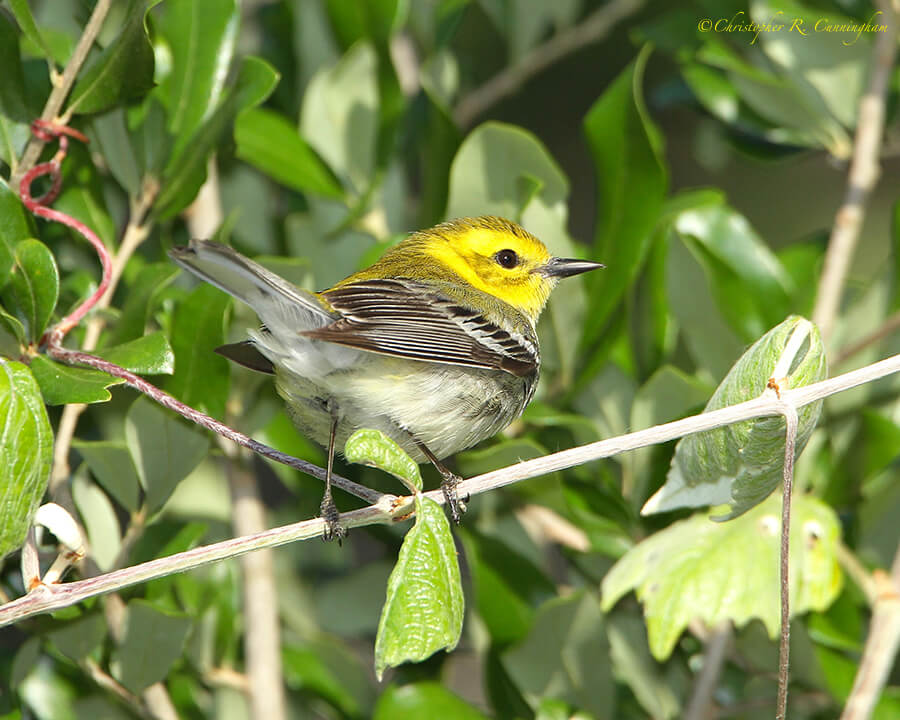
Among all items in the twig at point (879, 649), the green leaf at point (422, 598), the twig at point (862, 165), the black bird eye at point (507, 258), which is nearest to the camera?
the green leaf at point (422, 598)

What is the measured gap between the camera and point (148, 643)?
218 centimetres

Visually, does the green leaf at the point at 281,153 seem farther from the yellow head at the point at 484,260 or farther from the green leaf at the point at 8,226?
the green leaf at the point at 8,226

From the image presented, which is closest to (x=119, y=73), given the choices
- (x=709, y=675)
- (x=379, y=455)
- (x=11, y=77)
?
(x=11, y=77)

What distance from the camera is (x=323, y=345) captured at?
8.13 feet

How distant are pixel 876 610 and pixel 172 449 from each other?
150cm

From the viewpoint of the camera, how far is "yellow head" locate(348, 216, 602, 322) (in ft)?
9.64

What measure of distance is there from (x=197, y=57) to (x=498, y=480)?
4.04ft

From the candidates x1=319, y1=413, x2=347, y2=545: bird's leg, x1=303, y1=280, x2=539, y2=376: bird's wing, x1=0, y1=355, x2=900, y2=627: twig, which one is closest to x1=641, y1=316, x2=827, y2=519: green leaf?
x1=0, y1=355, x2=900, y2=627: twig

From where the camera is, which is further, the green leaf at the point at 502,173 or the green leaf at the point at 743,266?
the green leaf at the point at 743,266

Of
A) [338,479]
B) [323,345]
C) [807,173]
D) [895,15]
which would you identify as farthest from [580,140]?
[338,479]

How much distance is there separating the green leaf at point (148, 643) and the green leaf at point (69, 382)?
488 millimetres

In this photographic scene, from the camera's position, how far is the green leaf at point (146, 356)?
6.44ft

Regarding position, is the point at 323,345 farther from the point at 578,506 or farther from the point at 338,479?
the point at 578,506

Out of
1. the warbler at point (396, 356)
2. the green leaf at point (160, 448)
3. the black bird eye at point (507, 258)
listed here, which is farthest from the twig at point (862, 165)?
the green leaf at point (160, 448)
